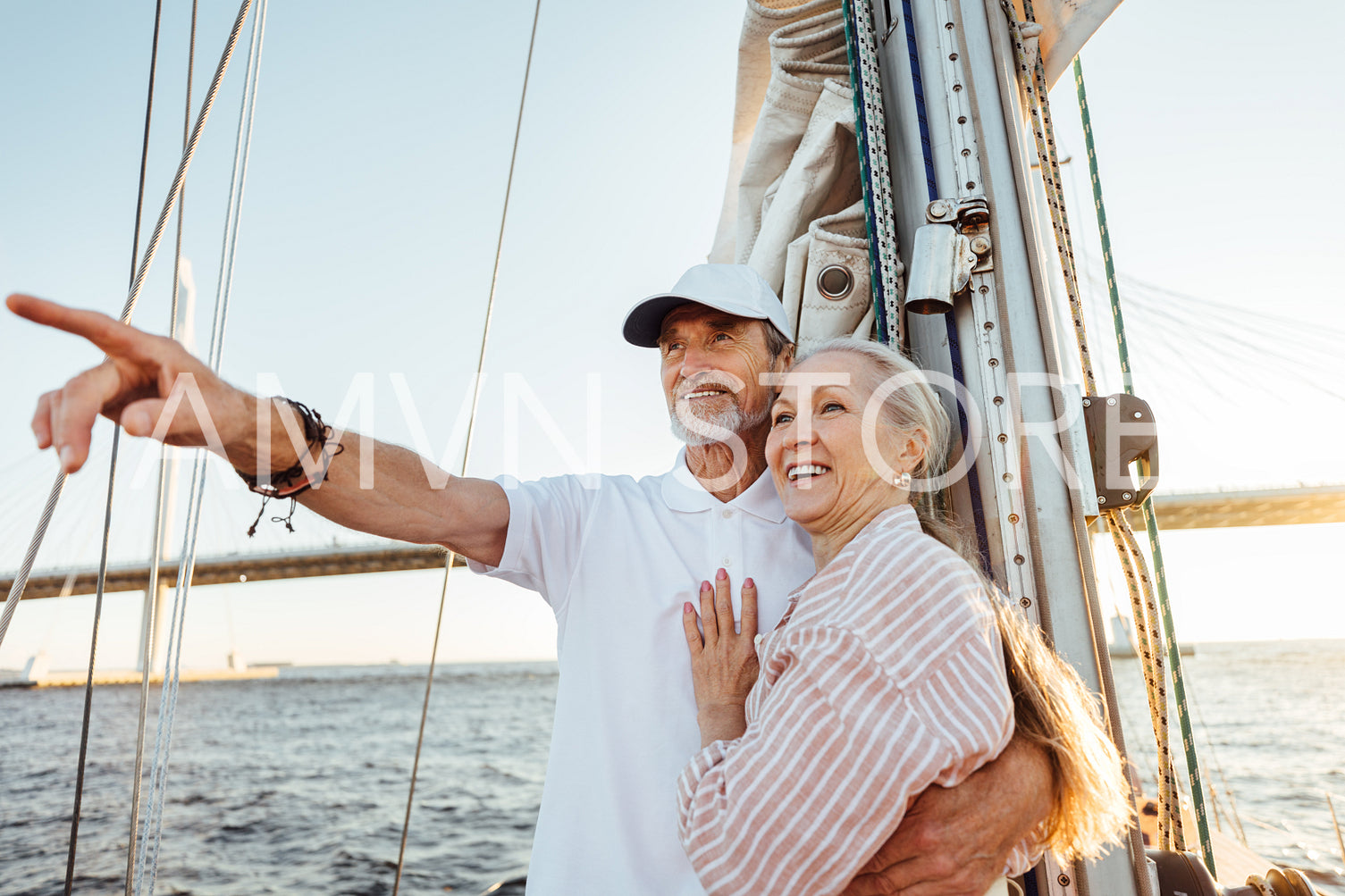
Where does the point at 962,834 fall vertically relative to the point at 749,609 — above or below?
below

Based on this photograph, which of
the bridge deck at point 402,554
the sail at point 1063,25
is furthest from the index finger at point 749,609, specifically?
the bridge deck at point 402,554

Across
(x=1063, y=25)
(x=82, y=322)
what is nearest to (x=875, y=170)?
(x=1063, y=25)

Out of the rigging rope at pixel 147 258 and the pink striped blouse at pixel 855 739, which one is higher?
the rigging rope at pixel 147 258

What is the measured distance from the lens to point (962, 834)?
0.85 meters

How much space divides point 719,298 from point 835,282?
0.32m

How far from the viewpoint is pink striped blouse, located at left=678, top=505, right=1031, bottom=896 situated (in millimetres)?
802

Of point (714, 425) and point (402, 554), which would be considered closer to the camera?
point (714, 425)

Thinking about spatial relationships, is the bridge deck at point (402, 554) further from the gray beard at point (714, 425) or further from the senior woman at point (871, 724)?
the senior woman at point (871, 724)

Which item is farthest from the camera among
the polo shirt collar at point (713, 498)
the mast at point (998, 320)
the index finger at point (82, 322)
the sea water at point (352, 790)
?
the sea water at point (352, 790)

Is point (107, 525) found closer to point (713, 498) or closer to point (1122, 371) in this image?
point (713, 498)

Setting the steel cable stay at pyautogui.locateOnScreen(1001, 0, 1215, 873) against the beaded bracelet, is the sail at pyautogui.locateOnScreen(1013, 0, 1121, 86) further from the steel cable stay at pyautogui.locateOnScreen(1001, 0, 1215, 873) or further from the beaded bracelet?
the beaded bracelet

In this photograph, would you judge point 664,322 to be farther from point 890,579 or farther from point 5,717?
point 5,717

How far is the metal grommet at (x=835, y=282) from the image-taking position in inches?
66.0

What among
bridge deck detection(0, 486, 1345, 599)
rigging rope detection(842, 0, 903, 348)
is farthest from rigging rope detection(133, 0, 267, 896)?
bridge deck detection(0, 486, 1345, 599)
